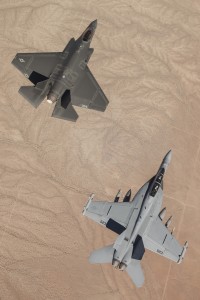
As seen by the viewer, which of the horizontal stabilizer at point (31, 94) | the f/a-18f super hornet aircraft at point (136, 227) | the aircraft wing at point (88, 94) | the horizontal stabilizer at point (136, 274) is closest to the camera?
the f/a-18f super hornet aircraft at point (136, 227)

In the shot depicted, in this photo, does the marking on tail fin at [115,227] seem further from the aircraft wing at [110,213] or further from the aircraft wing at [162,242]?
the aircraft wing at [162,242]

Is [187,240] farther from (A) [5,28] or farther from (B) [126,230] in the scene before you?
(A) [5,28]

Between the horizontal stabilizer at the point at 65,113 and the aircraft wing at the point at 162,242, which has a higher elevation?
the horizontal stabilizer at the point at 65,113

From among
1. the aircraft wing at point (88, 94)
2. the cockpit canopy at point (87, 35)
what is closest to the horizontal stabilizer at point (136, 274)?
the aircraft wing at point (88, 94)

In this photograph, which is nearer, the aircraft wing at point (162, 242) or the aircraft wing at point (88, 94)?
the aircraft wing at point (162, 242)

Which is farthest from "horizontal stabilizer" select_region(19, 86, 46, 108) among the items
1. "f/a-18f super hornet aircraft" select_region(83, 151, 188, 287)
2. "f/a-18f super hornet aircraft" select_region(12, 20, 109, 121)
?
"f/a-18f super hornet aircraft" select_region(83, 151, 188, 287)

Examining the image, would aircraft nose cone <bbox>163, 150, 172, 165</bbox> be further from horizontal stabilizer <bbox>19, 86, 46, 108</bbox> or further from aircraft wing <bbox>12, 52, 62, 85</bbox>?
aircraft wing <bbox>12, 52, 62, 85</bbox>
